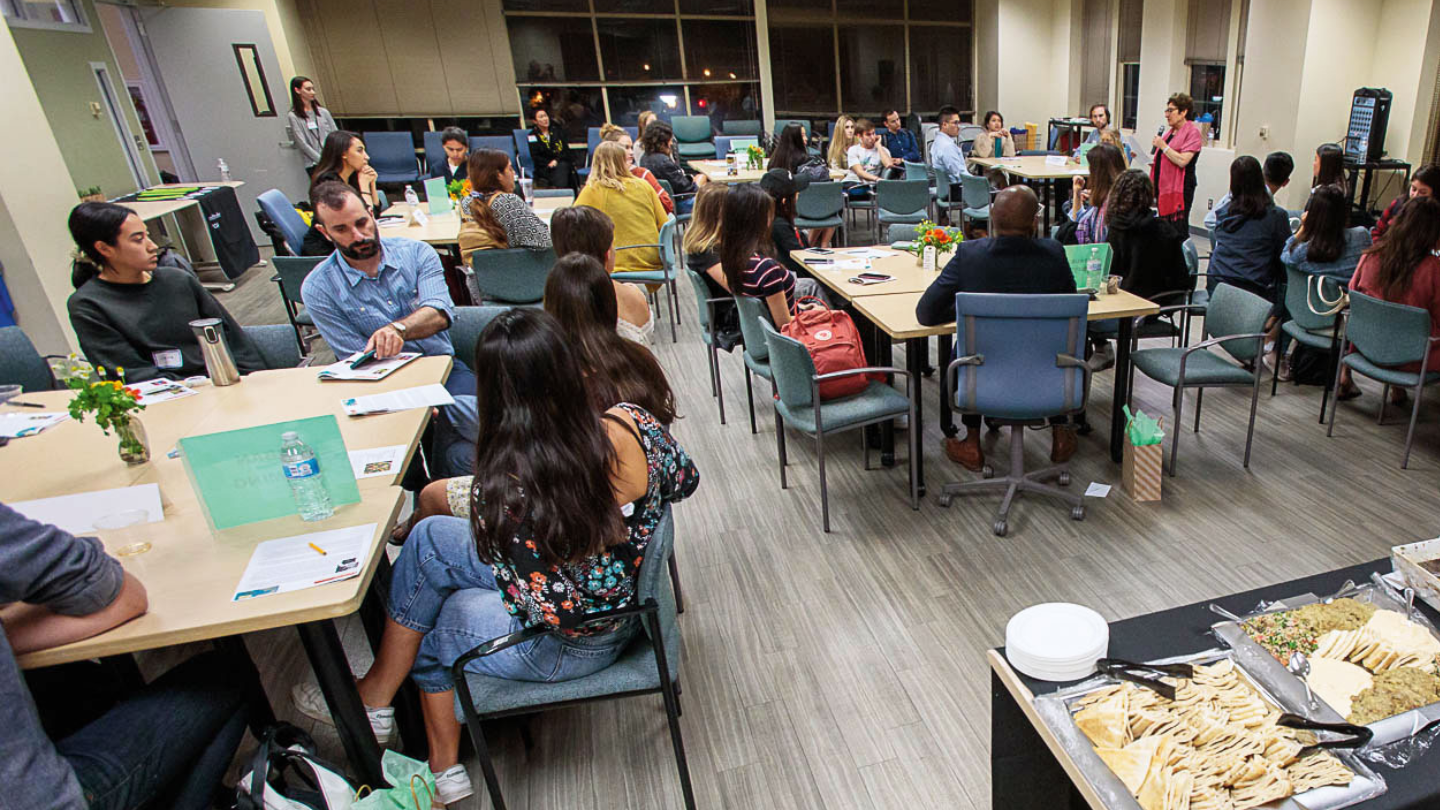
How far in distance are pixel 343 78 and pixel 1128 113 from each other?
409 inches

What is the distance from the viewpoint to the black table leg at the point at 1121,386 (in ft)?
11.2

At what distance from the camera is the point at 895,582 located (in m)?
2.90

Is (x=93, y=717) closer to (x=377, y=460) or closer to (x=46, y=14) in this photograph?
(x=377, y=460)

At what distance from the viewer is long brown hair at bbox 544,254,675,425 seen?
241 centimetres

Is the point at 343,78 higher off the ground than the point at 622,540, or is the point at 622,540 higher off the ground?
the point at 343,78

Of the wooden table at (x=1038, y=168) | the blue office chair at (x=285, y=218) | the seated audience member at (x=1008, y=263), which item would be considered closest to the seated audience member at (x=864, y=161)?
the wooden table at (x=1038, y=168)

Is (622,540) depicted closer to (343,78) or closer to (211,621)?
(211,621)

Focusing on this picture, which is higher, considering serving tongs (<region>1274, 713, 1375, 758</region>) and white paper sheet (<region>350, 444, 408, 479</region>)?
white paper sheet (<region>350, 444, 408, 479</region>)

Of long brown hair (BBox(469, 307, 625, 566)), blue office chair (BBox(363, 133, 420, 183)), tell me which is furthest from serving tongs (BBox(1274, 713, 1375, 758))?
blue office chair (BBox(363, 133, 420, 183))

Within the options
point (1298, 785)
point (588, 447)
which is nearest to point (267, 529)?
point (588, 447)

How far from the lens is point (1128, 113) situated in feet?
32.9

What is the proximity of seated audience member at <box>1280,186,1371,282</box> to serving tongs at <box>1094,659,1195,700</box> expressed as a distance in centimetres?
337

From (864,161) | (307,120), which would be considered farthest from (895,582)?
(307,120)

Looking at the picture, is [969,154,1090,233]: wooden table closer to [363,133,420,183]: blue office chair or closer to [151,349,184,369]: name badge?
[151,349,184,369]: name badge
